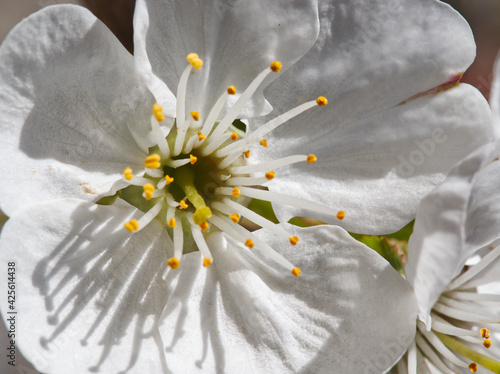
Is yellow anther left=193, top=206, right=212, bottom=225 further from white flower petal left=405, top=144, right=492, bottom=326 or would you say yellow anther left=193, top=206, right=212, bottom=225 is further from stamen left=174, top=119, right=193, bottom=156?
white flower petal left=405, top=144, right=492, bottom=326

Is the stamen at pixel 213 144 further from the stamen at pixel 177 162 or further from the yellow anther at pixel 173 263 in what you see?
the yellow anther at pixel 173 263

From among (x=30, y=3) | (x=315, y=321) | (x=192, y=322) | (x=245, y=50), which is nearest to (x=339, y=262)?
(x=315, y=321)

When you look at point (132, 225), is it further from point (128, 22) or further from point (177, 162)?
point (128, 22)

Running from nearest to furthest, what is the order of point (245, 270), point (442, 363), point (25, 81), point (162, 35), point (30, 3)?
1. point (25, 81)
2. point (162, 35)
3. point (245, 270)
4. point (442, 363)
5. point (30, 3)

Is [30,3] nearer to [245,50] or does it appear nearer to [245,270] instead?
[245,50]

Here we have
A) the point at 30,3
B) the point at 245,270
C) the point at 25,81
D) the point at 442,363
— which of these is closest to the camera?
the point at 25,81

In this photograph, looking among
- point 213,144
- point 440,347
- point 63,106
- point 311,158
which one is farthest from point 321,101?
point 440,347

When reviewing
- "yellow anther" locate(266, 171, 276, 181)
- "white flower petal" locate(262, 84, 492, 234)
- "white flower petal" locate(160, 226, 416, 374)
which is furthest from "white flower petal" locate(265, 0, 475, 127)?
"white flower petal" locate(160, 226, 416, 374)
